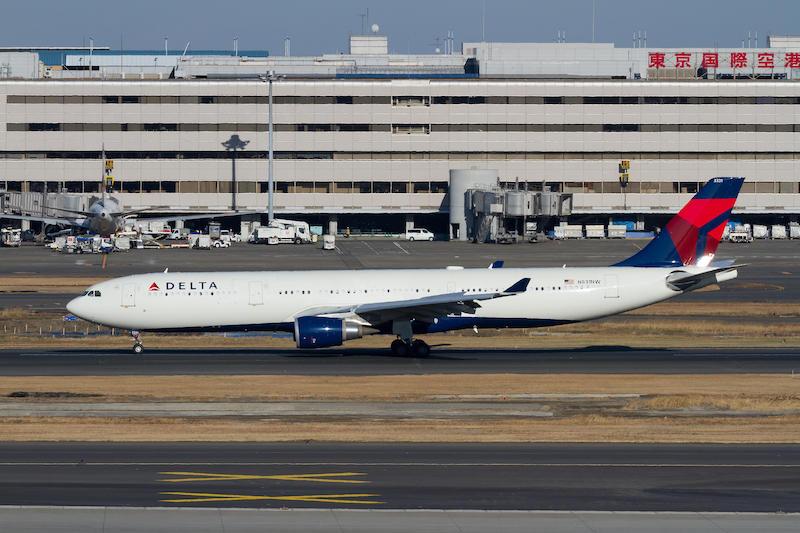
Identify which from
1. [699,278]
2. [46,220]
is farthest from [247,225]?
[699,278]

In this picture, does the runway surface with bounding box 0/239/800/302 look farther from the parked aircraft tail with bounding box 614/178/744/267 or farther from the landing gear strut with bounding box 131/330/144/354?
the landing gear strut with bounding box 131/330/144/354

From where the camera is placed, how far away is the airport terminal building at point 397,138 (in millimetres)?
145000

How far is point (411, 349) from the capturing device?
51531 mm

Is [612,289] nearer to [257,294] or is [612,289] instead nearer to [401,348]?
[401,348]

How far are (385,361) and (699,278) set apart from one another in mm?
14460

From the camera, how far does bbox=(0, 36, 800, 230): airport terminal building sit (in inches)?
5709

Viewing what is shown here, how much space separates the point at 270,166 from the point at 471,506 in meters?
117

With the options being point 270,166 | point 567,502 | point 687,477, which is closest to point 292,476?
point 567,502

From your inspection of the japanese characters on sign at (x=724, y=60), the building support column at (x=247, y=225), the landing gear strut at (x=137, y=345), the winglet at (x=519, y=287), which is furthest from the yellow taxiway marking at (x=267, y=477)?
the japanese characters on sign at (x=724, y=60)

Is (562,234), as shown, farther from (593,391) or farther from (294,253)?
(593,391)

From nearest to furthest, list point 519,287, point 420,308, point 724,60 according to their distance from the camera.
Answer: point 519,287, point 420,308, point 724,60

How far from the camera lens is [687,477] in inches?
1097

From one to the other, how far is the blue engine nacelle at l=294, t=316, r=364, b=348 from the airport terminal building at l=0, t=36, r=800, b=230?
322 ft

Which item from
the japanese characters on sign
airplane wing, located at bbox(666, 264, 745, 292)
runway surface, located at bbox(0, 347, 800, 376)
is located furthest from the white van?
airplane wing, located at bbox(666, 264, 745, 292)
